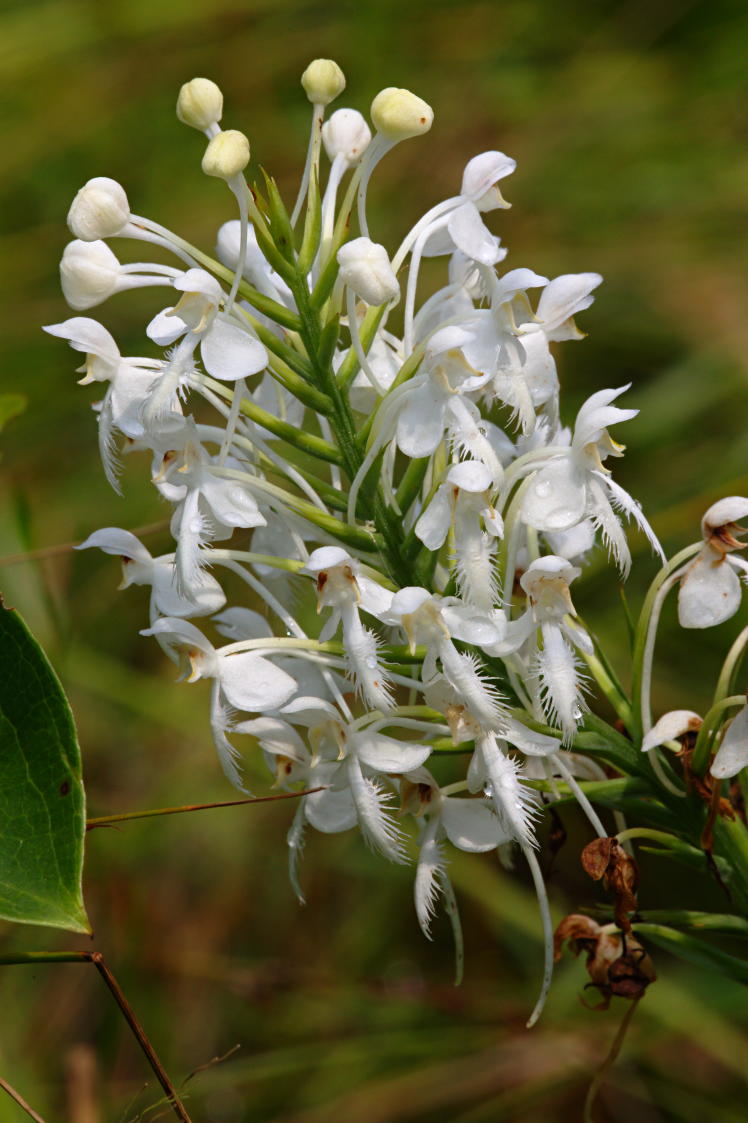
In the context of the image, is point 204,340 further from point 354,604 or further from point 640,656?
point 640,656

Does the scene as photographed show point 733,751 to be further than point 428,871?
No

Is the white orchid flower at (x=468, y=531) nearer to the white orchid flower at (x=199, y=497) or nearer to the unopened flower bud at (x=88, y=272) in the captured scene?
the white orchid flower at (x=199, y=497)

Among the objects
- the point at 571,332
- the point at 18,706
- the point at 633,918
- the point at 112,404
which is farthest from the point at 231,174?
the point at 633,918

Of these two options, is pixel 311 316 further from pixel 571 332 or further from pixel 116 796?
pixel 116 796

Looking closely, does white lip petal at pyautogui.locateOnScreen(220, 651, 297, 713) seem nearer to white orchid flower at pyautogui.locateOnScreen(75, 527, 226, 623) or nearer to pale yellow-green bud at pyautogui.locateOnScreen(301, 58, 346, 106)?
white orchid flower at pyautogui.locateOnScreen(75, 527, 226, 623)

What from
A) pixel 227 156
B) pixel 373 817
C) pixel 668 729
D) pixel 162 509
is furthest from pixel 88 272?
pixel 162 509
